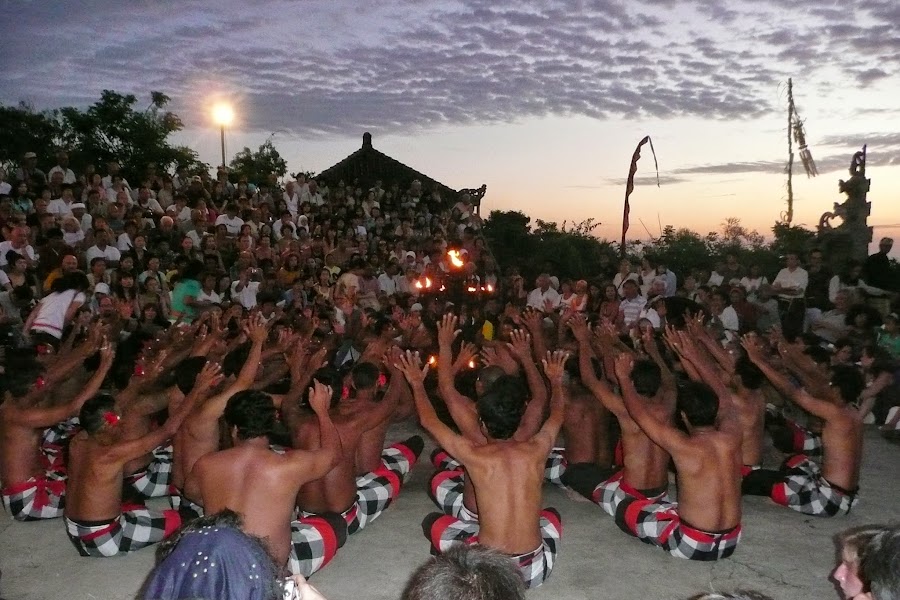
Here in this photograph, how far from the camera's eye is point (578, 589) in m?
4.30

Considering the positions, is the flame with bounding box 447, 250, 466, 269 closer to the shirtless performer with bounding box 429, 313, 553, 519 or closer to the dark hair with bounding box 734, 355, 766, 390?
the shirtless performer with bounding box 429, 313, 553, 519

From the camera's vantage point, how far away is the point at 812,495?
208 inches

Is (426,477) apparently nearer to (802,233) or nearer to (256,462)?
(256,462)

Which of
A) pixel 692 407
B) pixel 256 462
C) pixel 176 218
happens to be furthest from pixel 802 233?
pixel 256 462

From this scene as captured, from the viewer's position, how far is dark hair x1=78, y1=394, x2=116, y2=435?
4.31 metres

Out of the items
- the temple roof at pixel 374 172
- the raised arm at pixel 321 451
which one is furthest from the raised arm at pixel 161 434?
the temple roof at pixel 374 172

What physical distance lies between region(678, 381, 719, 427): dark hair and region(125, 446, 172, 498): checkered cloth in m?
4.02

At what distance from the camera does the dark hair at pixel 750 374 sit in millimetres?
5623

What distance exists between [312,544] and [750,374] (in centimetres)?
358

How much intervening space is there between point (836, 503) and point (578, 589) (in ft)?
7.39

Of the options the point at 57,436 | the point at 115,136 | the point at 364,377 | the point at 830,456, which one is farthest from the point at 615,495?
the point at 115,136

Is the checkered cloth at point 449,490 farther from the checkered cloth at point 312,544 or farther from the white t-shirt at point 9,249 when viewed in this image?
the white t-shirt at point 9,249

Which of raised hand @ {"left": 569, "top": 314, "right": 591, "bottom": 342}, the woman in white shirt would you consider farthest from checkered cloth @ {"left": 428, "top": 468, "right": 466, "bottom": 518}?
the woman in white shirt

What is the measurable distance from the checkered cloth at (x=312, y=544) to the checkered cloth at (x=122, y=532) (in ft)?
2.87
